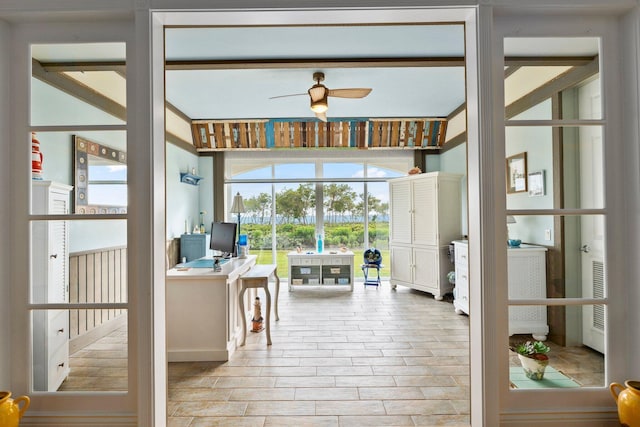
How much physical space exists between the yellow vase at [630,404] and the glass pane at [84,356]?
7.16ft

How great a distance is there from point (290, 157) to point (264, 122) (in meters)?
0.85

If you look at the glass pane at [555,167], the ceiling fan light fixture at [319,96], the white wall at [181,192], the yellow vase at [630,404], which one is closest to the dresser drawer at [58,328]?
the glass pane at [555,167]

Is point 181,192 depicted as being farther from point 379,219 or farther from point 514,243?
point 514,243

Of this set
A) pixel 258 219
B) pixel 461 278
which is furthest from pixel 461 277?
pixel 258 219

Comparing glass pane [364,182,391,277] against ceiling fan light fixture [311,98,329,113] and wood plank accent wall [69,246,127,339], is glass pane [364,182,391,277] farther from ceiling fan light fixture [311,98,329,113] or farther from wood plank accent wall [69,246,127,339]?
wood plank accent wall [69,246,127,339]

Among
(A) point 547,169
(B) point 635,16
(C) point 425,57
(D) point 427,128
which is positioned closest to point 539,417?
(A) point 547,169

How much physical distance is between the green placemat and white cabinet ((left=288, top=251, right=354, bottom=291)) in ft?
14.3

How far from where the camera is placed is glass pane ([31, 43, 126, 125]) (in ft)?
5.29

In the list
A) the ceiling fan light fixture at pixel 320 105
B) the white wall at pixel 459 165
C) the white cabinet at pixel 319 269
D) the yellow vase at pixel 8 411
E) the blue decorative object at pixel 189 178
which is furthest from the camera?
the white cabinet at pixel 319 269

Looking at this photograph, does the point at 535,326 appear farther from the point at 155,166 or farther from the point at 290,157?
the point at 290,157

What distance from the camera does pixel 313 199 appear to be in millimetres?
6766

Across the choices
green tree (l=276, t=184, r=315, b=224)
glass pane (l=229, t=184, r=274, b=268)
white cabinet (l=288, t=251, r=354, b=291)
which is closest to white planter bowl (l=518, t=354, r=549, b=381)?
white cabinet (l=288, t=251, r=354, b=291)

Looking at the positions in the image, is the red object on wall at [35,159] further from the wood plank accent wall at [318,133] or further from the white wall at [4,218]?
the wood plank accent wall at [318,133]

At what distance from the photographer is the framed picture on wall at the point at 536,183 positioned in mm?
1683
